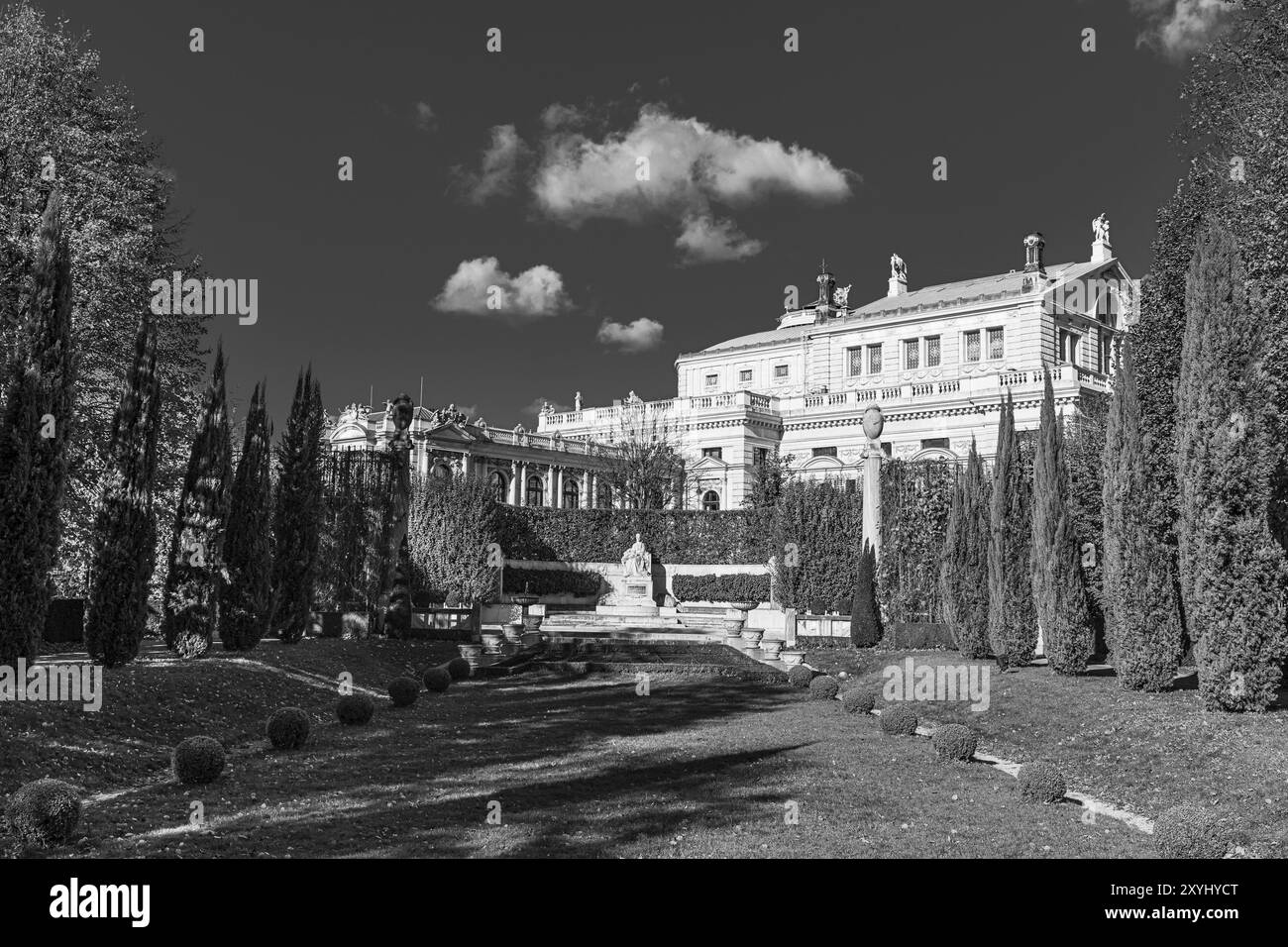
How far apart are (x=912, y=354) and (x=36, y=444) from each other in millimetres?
55915

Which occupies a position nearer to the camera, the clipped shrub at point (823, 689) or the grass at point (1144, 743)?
the grass at point (1144, 743)

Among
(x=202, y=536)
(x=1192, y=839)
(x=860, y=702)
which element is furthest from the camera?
(x=202, y=536)

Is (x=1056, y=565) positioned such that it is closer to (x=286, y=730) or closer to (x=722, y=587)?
(x=286, y=730)

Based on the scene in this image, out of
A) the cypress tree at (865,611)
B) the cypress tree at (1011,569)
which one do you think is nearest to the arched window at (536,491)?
the cypress tree at (865,611)

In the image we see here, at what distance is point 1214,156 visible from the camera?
21219mm

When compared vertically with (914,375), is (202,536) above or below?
below

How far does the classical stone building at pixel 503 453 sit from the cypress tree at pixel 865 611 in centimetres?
3260

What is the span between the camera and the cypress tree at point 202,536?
71.1ft

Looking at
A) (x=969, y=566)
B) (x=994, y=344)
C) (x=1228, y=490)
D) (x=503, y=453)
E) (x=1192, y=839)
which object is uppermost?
(x=994, y=344)

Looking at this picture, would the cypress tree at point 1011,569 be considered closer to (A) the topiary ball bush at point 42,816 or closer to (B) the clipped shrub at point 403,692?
(B) the clipped shrub at point 403,692

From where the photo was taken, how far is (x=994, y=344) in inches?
2406

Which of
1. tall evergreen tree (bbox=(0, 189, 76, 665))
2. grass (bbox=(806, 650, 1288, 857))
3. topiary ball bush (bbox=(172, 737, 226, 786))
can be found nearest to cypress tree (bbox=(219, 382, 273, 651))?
tall evergreen tree (bbox=(0, 189, 76, 665))

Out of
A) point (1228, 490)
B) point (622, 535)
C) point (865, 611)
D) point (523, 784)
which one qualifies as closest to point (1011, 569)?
point (865, 611)
